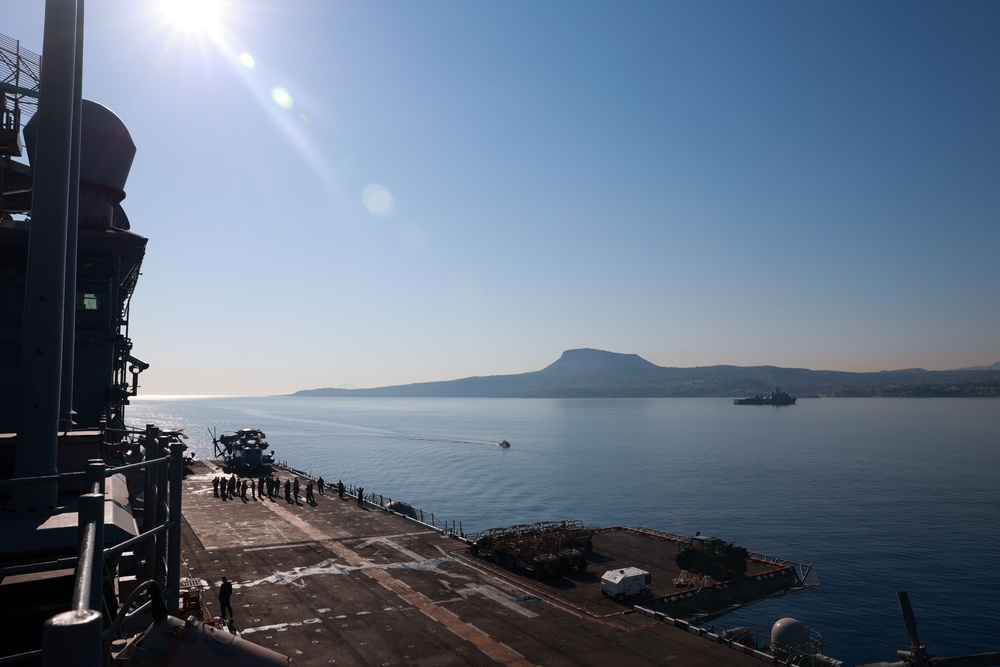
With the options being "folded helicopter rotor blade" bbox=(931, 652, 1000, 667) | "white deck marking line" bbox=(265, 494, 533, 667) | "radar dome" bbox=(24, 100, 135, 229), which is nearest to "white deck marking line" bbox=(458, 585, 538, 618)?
"white deck marking line" bbox=(265, 494, 533, 667)

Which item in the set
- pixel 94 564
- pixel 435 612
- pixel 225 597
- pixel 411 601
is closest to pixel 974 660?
pixel 435 612

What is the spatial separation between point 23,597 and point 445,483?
10318 cm

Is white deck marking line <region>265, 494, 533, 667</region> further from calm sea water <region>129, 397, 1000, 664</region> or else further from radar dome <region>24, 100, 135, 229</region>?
radar dome <region>24, 100, 135, 229</region>

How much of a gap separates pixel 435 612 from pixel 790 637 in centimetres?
1634

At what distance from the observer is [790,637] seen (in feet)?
90.1

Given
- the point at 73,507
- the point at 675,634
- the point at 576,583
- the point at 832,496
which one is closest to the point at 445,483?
the point at 832,496

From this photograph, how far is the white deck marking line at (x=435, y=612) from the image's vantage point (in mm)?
24719

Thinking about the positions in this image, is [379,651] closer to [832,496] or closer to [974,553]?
[974,553]

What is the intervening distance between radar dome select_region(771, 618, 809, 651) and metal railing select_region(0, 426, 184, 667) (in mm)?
26859

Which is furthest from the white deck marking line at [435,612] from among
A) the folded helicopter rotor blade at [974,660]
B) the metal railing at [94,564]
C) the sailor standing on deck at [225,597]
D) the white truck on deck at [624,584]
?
the metal railing at [94,564]

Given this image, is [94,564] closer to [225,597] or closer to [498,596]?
[225,597]

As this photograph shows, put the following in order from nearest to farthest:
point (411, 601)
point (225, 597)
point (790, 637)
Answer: point (225, 597)
point (790, 637)
point (411, 601)

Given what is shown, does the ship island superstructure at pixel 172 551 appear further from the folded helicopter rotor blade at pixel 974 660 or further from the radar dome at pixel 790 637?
the folded helicopter rotor blade at pixel 974 660

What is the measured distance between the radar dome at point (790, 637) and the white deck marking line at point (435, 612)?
12098mm
